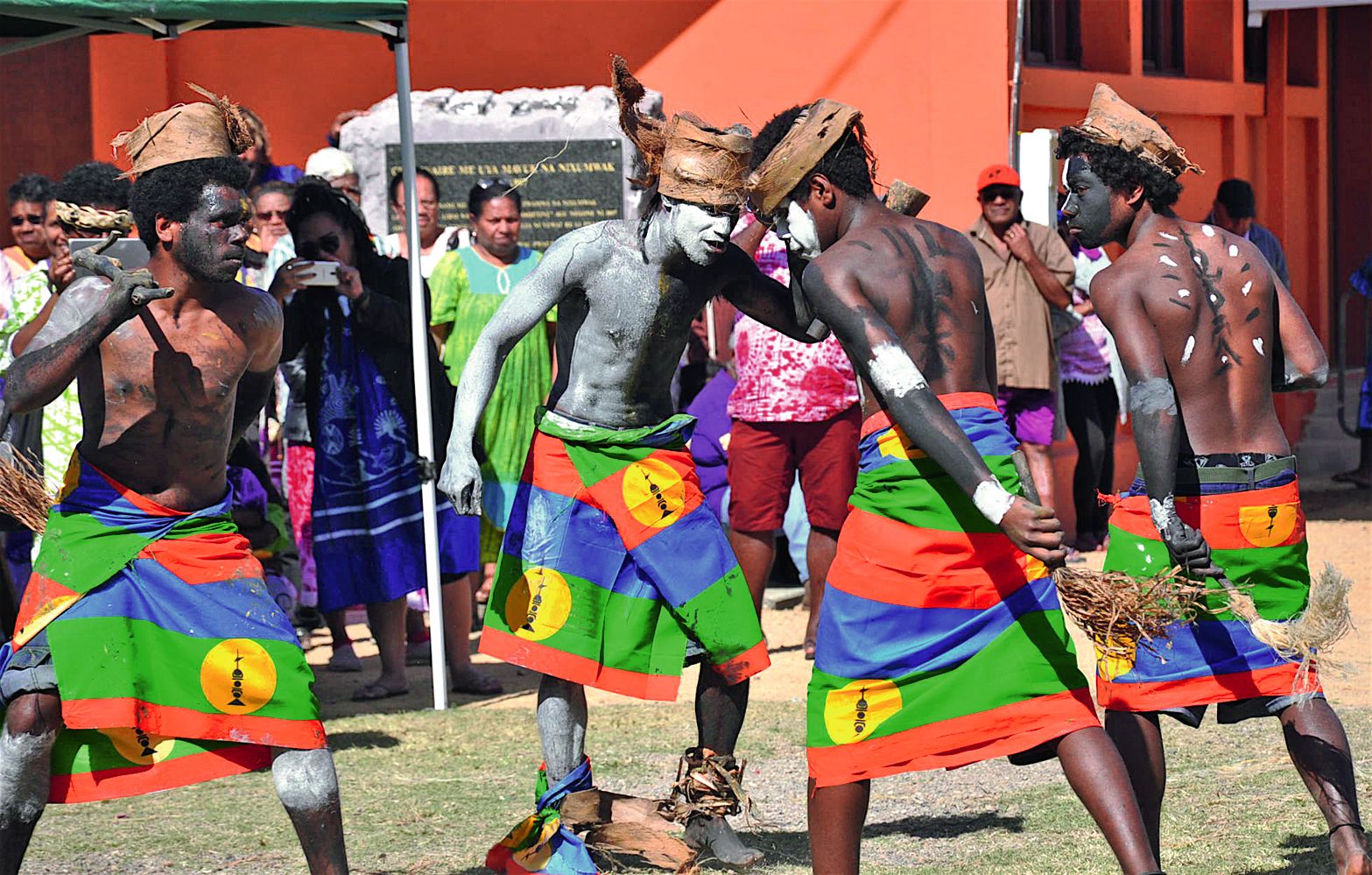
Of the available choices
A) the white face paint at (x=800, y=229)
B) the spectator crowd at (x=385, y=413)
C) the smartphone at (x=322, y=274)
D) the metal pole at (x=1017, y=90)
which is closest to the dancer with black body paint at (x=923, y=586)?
the white face paint at (x=800, y=229)

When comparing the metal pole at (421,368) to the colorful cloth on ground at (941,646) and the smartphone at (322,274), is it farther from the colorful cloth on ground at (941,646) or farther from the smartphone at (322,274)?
the colorful cloth on ground at (941,646)

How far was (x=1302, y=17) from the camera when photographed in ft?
49.1

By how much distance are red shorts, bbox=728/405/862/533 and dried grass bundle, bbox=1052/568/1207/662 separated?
3.39 m

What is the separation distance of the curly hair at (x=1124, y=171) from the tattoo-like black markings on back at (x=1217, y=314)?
0.63ft

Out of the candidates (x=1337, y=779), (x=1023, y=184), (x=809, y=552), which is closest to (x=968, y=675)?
(x=1337, y=779)

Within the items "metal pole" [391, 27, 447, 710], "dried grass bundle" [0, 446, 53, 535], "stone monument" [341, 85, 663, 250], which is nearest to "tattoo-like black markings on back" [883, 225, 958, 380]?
"dried grass bundle" [0, 446, 53, 535]

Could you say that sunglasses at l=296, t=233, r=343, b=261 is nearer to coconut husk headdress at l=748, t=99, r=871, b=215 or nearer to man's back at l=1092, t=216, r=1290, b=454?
coconut husk headdress at l=748, t=99, r=871, b=215

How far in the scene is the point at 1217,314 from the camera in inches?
176

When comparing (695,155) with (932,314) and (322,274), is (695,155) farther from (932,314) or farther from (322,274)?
(322,274)

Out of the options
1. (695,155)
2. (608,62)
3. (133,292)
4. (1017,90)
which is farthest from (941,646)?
(608,62)

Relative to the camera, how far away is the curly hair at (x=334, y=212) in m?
7.07

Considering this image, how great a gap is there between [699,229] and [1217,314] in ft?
4.47

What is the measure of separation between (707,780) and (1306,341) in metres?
1.92

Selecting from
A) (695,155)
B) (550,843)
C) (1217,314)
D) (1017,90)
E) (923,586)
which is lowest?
(550,843)
